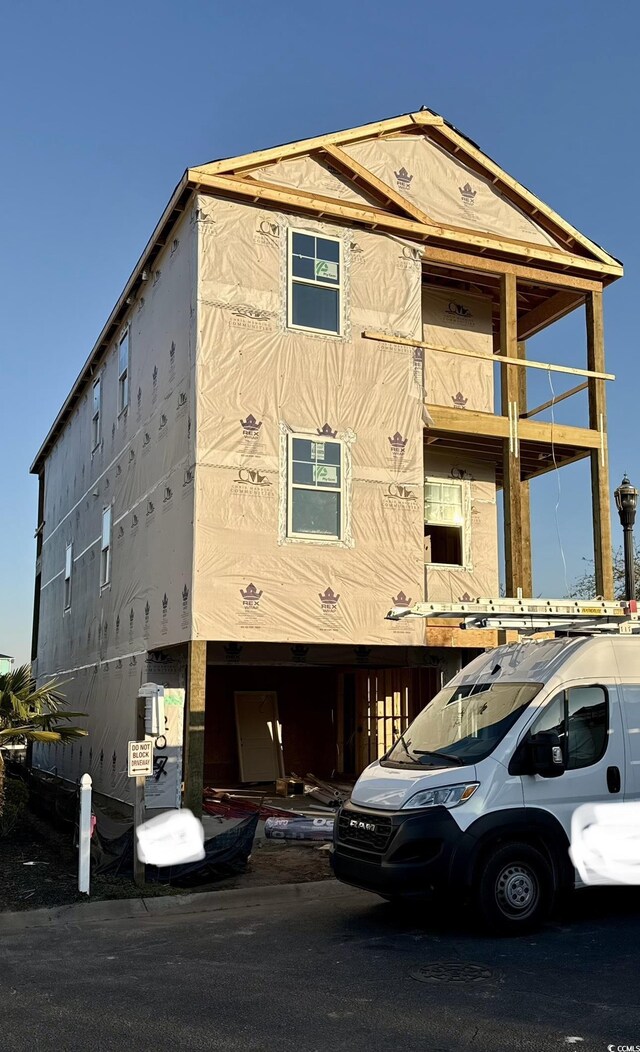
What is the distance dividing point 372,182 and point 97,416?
975cm

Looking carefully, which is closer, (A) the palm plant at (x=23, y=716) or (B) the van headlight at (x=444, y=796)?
(B) the van headlight at (x=444, y=796)

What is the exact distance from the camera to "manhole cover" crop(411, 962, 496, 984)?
21.7 ft

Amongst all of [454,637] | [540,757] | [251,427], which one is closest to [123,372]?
[251,427]

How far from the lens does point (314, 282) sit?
15094 mm

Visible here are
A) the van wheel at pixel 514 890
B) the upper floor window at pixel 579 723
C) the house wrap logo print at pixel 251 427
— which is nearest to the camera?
the van wheel at pixel 514 890

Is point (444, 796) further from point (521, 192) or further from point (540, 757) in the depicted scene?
point (521, 192)

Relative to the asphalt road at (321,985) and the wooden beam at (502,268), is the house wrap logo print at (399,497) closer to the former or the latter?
the wooden beam at (502,268)

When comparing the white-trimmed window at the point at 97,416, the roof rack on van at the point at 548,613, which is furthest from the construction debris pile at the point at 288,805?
the white-trimmed window at the point at 97,416

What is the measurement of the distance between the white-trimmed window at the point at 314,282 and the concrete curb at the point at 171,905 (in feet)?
27.1

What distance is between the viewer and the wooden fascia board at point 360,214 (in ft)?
47.2

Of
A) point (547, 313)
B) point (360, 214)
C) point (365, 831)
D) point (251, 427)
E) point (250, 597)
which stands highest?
point (360, 214)

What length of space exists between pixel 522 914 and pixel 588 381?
1072cm

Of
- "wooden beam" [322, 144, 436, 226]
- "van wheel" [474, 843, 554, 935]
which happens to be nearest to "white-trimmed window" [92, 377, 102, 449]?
"wooden beam" [322, 144, 436, 226]

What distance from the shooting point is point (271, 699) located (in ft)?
66.6
